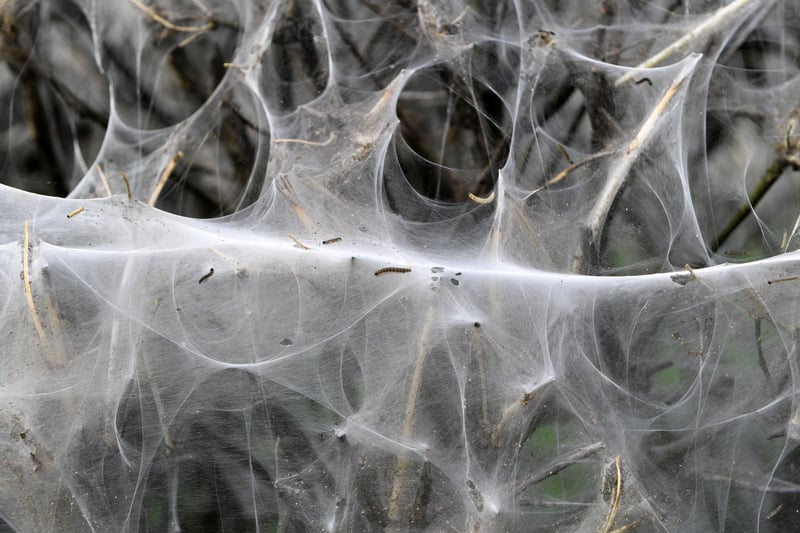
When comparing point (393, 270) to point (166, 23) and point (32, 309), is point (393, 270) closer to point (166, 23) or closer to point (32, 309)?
point (32, 309)

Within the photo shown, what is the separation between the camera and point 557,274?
2.12m

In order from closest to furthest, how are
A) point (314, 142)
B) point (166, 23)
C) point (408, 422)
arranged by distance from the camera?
point (408, 422) < point (314, 142) < point (166, 23)

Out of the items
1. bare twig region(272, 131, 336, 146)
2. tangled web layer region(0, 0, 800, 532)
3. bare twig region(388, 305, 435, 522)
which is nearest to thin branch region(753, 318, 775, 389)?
tangled web layer region(0, 0, 800, 532)

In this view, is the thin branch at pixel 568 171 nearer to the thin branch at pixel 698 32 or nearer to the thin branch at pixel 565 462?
the thin branch at pixel 698 32

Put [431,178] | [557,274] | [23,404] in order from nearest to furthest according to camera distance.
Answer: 1. [23,404]
2. [557,274]
3. [431,178]

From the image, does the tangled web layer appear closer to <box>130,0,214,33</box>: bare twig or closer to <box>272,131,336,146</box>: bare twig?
<box>272,131,336,146</box>: bare twig

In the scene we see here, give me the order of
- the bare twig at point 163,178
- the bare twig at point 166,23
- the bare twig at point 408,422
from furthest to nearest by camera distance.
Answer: the bare twig at point 166,23, the bare twig at point 163,178, the bare twig at point 408,422

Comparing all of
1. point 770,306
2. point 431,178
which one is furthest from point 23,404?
point 770,306

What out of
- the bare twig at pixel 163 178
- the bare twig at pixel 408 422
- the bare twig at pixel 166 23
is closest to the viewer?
the bare twig at pixel 408 422

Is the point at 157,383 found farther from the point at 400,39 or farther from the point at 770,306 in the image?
the point at 770,306

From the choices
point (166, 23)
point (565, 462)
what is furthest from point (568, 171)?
point (166, 23)

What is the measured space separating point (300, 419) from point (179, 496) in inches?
17.3

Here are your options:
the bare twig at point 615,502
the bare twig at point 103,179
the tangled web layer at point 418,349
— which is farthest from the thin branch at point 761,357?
the bare twig at point 103,179

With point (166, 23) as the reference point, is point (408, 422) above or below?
below
